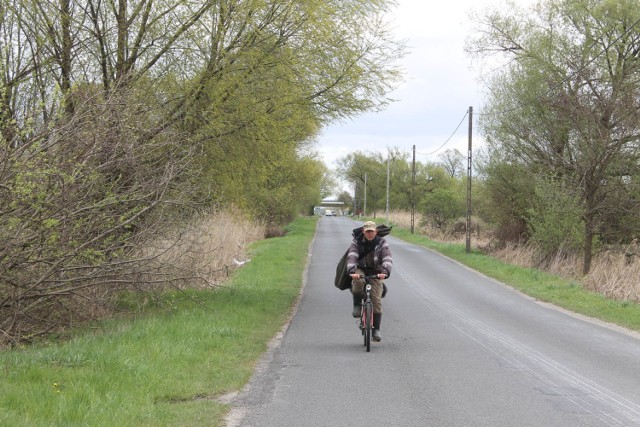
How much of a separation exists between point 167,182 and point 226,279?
793 cm

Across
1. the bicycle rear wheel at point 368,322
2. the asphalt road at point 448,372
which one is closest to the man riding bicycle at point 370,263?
the bicycle rear wheel at point 368,322

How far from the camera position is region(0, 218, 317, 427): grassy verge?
211 inches

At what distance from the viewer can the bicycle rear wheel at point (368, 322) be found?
343 inches

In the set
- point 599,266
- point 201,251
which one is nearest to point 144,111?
point 201,251

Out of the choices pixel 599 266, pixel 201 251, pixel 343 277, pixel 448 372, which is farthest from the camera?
pixel 599 266

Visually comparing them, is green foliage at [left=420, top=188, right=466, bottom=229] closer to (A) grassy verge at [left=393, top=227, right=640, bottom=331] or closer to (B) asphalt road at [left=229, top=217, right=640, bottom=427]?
(A) grassy verge at [left=393, top=227, right=640, bottom=331]

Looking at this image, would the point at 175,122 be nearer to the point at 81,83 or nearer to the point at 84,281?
the point at 81,83

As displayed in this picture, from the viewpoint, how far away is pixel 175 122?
38.8 feet

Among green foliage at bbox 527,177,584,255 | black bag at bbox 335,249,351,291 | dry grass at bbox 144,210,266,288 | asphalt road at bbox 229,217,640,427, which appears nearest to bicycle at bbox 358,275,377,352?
asphalt road at bbox 229,217,640,427

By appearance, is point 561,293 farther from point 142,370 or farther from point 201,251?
point 142,370

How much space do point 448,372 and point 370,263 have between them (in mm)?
2229

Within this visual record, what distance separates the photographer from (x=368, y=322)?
8695 millimetres

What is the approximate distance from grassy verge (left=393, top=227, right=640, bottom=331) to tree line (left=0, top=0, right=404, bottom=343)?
255 inches

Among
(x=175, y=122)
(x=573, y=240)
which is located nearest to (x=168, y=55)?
(x=175, y=122)
